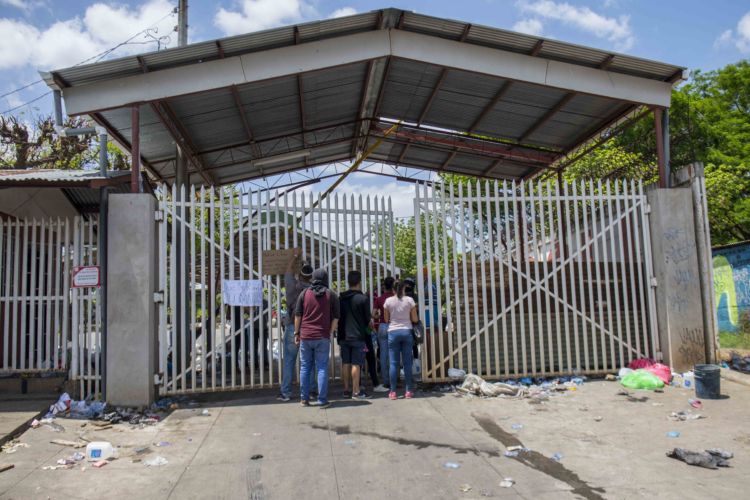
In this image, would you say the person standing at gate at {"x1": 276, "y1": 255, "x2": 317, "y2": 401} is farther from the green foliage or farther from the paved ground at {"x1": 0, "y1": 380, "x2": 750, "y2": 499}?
the green foliage

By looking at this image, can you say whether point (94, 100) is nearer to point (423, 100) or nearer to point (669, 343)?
point (423, 100)

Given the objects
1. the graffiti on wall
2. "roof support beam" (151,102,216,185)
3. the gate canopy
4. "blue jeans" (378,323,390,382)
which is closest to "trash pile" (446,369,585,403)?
"blue jeans" (378,323,390,382)

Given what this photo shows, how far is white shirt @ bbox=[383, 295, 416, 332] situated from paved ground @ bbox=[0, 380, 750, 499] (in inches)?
40.3

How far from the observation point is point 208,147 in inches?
428

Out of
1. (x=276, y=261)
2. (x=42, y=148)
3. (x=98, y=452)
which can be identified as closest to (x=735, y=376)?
(x=276, y=261)

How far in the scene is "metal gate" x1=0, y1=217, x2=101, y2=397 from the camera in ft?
23.6

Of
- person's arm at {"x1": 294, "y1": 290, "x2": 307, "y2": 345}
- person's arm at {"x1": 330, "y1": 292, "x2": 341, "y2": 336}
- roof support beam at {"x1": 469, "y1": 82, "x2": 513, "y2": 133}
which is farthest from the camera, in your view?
roof support beam at {"x1": 469, "y1": 82, "x2": 513, "y2": 133}

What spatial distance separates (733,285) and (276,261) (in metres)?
11.9

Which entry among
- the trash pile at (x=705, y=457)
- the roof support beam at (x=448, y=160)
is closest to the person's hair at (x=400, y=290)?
the trash pile at (x=705, y=457)

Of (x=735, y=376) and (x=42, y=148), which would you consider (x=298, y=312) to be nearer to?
(x=735, y=376)

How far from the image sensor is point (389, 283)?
7.75 meters

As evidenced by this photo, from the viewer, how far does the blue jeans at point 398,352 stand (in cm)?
723

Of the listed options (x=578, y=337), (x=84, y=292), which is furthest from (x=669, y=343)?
(x=84, y=292)

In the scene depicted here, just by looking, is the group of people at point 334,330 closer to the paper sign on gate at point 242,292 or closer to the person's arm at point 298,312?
the person's arm at point 298,312
